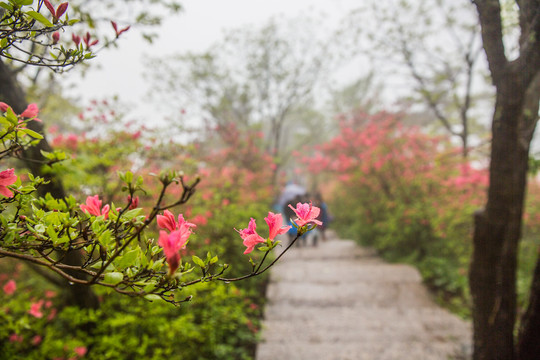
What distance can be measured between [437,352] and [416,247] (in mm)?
3063

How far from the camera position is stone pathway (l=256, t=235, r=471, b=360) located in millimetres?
3055

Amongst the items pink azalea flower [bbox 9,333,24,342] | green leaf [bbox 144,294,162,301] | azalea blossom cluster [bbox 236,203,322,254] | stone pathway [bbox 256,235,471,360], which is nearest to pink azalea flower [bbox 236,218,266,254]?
azalea blossom cluster [bbox 236,203,322,254]

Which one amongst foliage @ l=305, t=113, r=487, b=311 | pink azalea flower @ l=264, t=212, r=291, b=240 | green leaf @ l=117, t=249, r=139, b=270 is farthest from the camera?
foliage @ l=305, t=113, r=487, b=311

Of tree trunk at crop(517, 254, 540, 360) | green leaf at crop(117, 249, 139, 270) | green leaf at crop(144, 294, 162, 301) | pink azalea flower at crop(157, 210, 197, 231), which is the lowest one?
tree trunk at crop(517, 254, 540, 360)

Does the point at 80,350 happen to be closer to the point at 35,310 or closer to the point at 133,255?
the point at 35,310

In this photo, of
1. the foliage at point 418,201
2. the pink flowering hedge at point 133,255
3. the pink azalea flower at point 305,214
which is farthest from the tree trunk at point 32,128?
the foliage at point 418,201

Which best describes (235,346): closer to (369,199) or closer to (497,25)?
(497,25)

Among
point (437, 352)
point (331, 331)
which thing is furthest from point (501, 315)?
point (331, 331)

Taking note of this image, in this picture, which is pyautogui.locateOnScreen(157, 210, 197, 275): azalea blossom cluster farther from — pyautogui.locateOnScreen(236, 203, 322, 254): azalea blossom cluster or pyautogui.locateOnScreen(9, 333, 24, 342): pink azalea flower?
pyautogui.locateOnScreen(9, 333, 24, 342): pink azalea flower

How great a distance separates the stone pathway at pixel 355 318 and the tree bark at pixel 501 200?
3.67 feet

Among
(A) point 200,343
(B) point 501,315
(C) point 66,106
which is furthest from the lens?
(C) point 66,106

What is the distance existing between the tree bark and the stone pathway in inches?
44.1

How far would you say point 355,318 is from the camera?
3.74 m

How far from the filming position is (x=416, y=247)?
588cm
